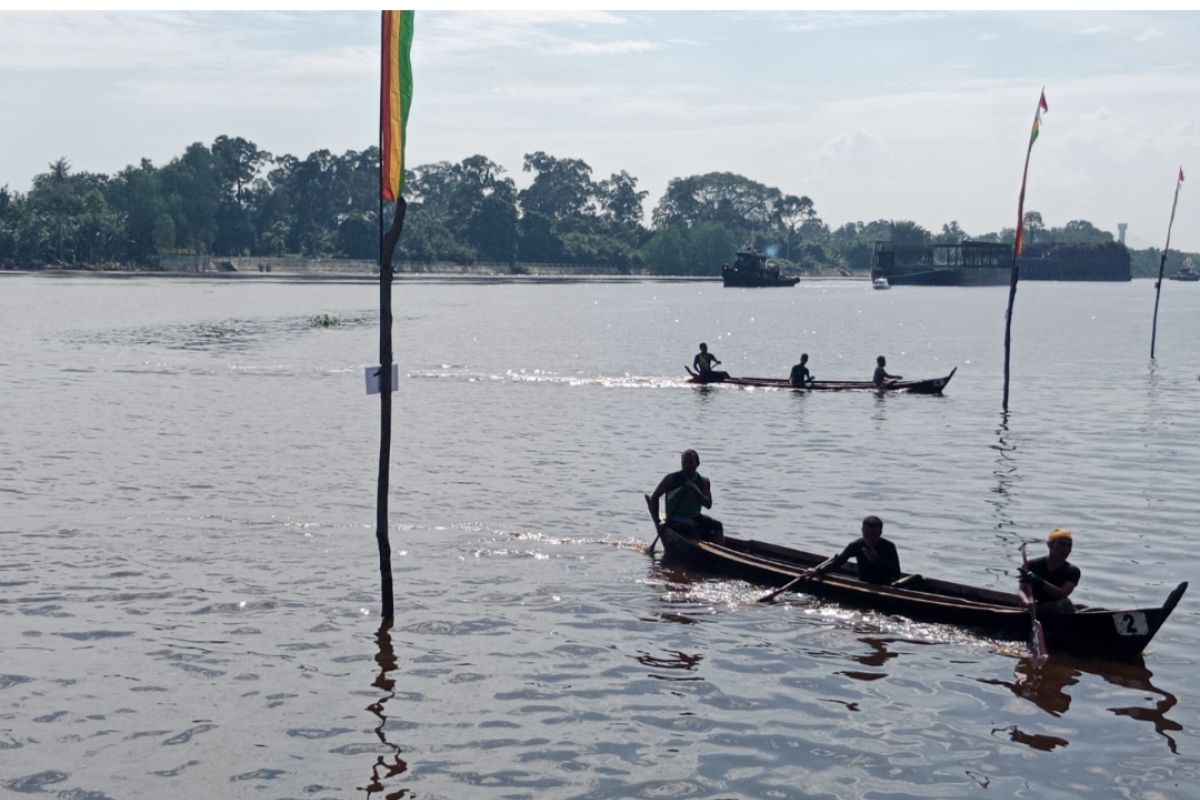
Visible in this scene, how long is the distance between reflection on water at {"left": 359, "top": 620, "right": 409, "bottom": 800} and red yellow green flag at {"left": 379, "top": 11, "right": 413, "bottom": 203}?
5364 millimetres

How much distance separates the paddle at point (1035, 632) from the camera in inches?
577

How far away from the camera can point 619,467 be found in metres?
29.8

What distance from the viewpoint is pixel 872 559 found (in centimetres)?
1689

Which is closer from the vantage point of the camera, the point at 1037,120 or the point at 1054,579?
the point at 1054,579

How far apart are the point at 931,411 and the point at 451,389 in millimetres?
18120

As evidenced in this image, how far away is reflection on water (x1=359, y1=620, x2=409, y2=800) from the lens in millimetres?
11359

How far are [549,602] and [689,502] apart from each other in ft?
11.1

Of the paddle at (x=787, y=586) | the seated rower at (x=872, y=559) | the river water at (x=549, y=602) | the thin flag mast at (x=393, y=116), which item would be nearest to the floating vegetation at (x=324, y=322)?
the river water at (x=549, y=602)

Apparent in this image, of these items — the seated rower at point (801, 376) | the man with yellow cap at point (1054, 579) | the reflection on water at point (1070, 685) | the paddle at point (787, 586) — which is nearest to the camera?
the reflection on water at point (1070, 685)

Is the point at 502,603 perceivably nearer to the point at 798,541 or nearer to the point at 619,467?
the point at 798,541

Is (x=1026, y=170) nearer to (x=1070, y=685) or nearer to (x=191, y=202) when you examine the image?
(x=1070, y=685)

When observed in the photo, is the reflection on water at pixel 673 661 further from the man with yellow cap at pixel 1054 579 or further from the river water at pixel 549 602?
the man with yellow cap at pixel 1054 579

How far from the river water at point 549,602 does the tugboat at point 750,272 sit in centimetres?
12422

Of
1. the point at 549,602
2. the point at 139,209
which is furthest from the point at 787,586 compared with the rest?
the point at 139,209
